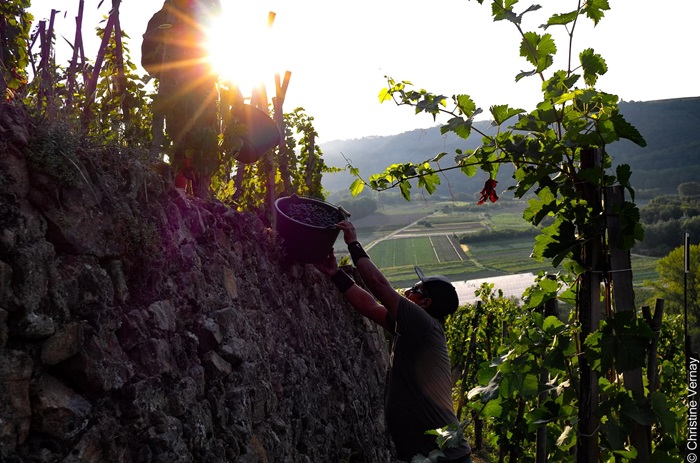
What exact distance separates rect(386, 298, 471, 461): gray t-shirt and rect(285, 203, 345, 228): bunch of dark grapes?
1.12 meters

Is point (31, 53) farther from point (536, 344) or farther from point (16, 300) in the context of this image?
point (536, 344)

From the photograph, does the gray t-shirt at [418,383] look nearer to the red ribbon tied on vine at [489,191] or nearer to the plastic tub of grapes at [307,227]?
the plastic tub of grapes at [307,227]

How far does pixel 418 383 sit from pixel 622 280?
72.8 inches

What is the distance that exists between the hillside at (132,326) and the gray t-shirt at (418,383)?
736 mm

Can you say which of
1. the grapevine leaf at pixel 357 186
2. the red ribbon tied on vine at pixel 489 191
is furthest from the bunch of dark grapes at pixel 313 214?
the red ribbon tied on vine at pixel 489 191

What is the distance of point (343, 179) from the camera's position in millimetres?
165250

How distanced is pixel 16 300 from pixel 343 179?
537 ft

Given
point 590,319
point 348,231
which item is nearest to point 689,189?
point 348,231

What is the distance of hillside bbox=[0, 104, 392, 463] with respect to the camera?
219cm

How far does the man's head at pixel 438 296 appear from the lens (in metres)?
3.98

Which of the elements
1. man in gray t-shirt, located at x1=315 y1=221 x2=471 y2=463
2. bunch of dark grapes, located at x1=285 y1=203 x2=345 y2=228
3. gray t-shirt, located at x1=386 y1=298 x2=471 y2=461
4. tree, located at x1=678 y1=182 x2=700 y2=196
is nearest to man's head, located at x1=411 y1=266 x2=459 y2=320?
man in gray t-shirt, located at x1=315 y1=221 x2=471 y2=463

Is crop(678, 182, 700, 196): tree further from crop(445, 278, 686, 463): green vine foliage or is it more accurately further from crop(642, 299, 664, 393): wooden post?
crop(445, 278, 686, 463): green vine foliage

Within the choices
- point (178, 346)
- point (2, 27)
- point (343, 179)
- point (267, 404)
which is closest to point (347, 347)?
point (267, 404)

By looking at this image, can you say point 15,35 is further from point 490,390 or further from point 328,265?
point 490,390
